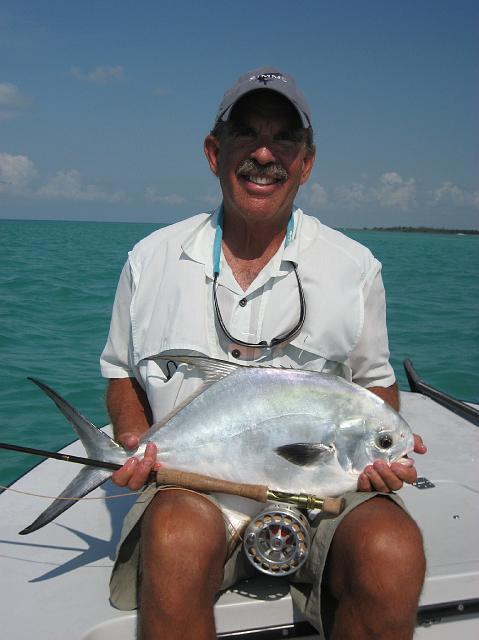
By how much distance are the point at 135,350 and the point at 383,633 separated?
1.34 meters

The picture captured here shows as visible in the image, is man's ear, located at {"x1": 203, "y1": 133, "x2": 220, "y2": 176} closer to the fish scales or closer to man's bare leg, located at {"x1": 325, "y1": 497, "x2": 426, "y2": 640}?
the fish scales

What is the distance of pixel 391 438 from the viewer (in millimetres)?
2039

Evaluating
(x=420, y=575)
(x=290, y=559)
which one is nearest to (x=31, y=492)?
(x=290, y=559)

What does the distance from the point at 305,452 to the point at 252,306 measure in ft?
2.19

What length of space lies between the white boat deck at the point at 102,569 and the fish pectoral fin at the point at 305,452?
0.45 meters

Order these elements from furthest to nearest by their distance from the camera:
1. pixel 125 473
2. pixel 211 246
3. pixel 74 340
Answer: pixel 74 340, pixel 211 246, pixel 125 473

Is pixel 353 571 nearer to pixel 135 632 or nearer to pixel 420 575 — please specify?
pixel 420 575

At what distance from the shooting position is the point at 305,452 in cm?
200

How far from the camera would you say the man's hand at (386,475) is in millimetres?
1992

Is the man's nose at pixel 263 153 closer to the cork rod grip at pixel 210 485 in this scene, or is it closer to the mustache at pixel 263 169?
the mustache at pixel 263 169

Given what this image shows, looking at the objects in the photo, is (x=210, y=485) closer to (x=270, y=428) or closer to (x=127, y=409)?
(x=270, y=428)

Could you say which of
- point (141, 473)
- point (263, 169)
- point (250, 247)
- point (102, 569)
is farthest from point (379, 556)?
point (263, 169)

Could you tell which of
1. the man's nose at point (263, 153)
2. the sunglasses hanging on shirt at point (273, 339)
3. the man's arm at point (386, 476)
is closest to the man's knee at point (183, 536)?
the man's arm at point (386, 476)

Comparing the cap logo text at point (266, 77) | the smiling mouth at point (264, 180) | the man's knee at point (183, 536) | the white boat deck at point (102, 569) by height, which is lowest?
the white boat deck at point (102, 569)
